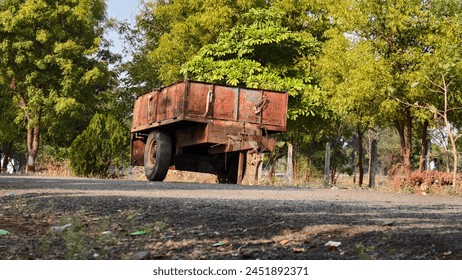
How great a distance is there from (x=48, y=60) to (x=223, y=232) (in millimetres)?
28558

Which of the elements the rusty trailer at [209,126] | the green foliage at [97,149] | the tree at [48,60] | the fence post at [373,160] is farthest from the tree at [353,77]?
the tree at [48,60]

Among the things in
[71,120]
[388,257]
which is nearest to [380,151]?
[71,120]

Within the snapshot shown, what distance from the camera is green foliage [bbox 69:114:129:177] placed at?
74.3 ft

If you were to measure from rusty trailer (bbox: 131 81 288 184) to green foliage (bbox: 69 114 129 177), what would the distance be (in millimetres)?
5261

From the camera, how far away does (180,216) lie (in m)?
7.03

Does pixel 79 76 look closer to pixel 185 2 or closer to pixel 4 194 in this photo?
pixel 185 2

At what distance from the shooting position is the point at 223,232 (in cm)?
576

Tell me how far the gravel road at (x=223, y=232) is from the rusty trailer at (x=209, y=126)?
667cm

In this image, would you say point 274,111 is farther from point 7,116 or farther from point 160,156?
point 7,116

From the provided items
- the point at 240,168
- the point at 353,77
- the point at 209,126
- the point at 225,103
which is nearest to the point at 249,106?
the point at 225,103

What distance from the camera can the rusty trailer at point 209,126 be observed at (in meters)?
15.1

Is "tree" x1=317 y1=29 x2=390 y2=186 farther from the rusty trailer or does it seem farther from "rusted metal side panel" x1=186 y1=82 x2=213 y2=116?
"rusted metal side panel" x1=186 y1=82 x2=213 y2=116

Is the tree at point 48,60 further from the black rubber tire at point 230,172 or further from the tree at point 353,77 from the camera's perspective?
the black rubber tire at point 230,172

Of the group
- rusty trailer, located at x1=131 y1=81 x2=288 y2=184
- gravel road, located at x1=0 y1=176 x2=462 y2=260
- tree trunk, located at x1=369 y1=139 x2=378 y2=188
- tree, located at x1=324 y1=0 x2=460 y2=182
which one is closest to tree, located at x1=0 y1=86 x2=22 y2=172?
tree, located at x1=324 y1=0 x2=460 y2=182
